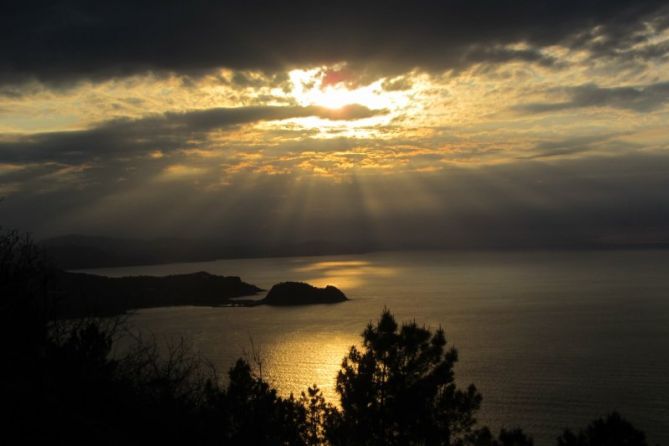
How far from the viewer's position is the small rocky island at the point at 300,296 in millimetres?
115875

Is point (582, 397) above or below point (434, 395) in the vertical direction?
below

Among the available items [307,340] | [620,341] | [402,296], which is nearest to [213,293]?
[402,296]

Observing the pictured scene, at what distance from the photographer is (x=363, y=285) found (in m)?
160

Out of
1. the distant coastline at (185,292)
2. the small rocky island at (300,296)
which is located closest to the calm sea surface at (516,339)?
the small rocky island at (300,296)

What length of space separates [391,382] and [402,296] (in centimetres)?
11070

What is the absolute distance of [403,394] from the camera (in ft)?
67.3

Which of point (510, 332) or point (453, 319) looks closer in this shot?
point (510, 332)

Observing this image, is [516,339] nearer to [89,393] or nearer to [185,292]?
[89,393]

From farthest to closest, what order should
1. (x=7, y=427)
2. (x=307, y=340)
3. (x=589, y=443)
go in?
(x=307, y=340)
(x=589, y=443)
(x=7, y=427)

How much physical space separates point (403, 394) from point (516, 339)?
178 ft

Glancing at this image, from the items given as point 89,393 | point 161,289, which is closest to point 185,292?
point 161,289

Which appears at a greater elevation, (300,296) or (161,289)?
(161,289)

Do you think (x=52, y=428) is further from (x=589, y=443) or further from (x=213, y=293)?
(x=213, y=293)

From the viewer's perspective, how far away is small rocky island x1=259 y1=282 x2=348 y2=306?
11588 centimetres
